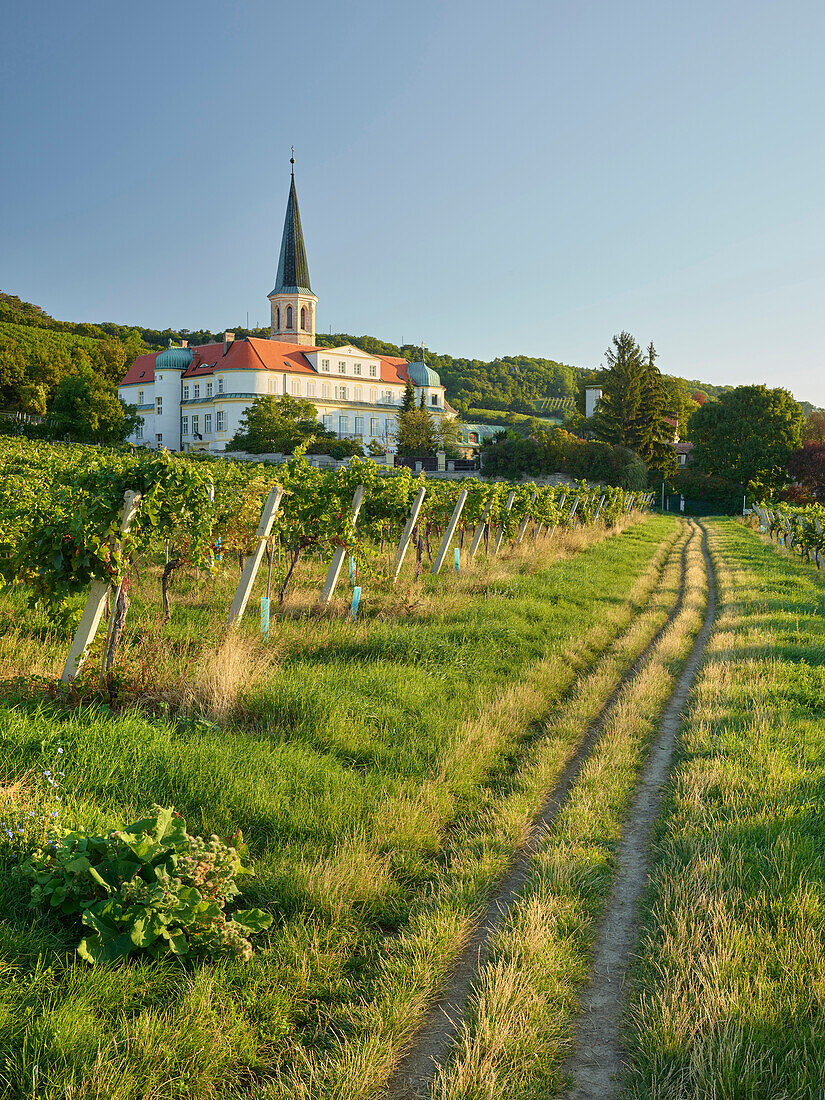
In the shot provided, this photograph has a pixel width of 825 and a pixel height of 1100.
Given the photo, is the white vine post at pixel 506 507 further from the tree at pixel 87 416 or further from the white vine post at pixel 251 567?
the tree at pixel 87 416

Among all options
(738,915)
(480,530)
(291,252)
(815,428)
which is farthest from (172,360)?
(738,915)

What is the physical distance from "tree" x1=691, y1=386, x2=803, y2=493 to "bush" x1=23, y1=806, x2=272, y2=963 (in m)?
62.4

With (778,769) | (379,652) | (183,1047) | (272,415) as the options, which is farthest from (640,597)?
(272,415)

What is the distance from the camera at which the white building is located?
76.9 metres

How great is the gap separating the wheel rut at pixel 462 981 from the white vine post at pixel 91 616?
3641 millimetres

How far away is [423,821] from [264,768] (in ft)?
3.72

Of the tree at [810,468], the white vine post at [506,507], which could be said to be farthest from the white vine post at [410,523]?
the tree at [810,468]

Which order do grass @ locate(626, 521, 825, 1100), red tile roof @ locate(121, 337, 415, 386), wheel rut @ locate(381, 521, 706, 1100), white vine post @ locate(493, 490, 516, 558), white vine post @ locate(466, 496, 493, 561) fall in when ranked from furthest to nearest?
red tile roof @ locate(121, 337, 415, 386), white vine post @ locate(493, 490, 516, 558), white vine post @ locate(466, 496, 493, 561), wheel rut @ locate(381, 521, 706, 1100), grass @ locate(626, 521, 825, 1100)

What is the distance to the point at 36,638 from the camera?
7172mm

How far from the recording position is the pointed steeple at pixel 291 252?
282 feet

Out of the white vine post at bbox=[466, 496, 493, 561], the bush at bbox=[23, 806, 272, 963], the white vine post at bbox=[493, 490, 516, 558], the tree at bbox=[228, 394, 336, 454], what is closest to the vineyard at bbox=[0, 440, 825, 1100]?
the bush at bbox=[23, 806, 272, 963]

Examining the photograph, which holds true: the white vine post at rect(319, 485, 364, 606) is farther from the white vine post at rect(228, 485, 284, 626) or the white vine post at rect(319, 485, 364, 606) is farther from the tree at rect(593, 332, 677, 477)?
the tree at rect(593, 332, 677, 477)

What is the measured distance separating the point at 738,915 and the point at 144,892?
2.89 meters

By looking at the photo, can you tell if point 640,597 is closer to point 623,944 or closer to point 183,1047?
point 623,944
